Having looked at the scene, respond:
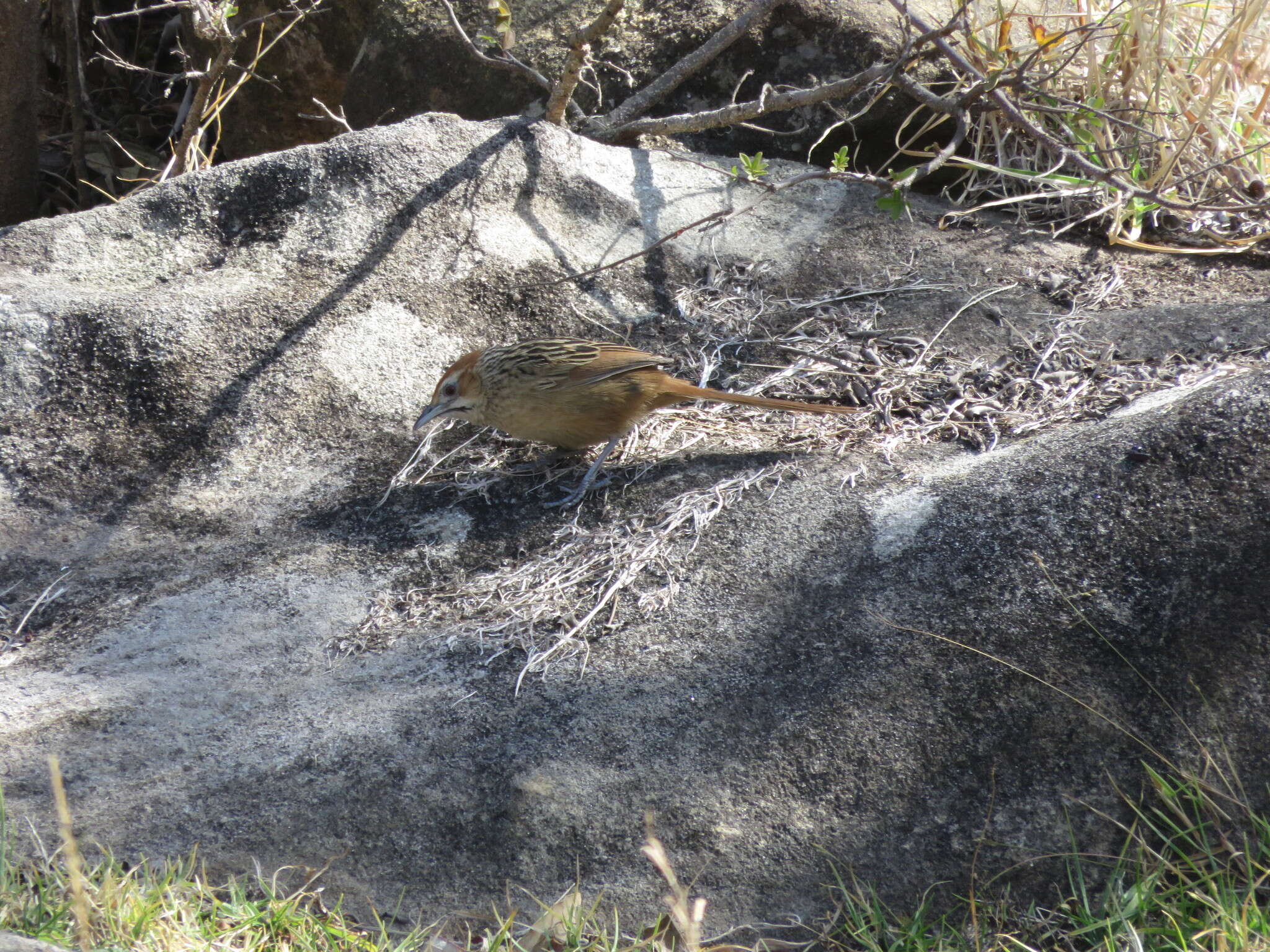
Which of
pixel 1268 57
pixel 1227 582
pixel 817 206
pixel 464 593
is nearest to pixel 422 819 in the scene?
pixel 464 593

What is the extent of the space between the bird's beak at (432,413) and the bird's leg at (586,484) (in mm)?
545

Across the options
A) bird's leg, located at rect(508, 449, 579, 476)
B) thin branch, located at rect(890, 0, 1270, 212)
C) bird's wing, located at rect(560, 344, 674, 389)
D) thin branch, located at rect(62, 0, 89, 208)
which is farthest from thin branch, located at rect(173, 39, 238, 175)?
thin branch, located at rect(890, 0, 1270, 212)

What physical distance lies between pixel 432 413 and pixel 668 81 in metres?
2.17

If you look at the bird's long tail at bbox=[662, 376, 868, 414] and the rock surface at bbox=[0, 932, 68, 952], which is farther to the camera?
the bird's long tail at bbox=[662, 376, 868, 414]

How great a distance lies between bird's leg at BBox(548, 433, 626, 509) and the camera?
136 inches

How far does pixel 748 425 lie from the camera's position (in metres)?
3.72

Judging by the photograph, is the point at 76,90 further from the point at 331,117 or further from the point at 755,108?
the point at 755,108

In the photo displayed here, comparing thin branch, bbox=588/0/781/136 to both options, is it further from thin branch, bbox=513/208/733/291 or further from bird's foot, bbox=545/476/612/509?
bird's foot, bbox=545/476/612/509

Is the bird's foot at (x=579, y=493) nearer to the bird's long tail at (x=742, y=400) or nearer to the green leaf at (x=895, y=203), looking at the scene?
the bird's long tail at (x=742, y=400)

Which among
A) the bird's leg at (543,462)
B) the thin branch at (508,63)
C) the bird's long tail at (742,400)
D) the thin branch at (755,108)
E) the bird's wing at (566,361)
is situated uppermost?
the thin branch at (508,63)

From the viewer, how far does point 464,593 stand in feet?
10.3

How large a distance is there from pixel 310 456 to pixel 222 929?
1.88m

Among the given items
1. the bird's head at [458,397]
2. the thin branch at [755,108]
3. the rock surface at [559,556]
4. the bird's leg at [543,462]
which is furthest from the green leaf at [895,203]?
the bird's head at [458,397]

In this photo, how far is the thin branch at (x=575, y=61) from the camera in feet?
14.3
